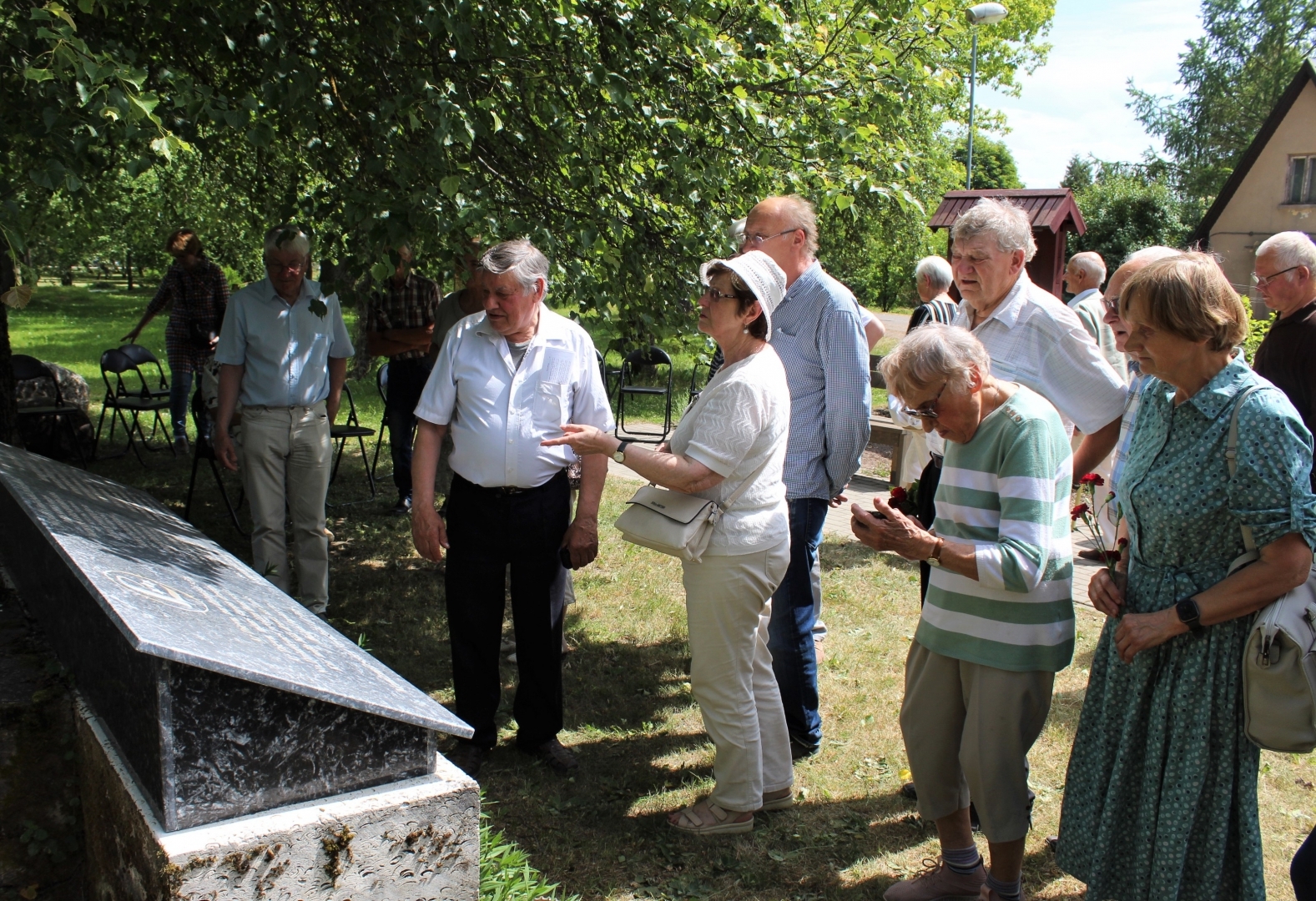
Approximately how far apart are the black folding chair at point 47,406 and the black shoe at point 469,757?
6668mm

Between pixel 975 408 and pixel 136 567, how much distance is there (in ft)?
6.94

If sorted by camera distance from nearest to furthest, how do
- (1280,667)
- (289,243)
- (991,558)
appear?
(1280,667), (991,558), (289,243)

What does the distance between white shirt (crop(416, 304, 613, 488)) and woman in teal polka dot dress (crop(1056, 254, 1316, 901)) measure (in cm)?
196

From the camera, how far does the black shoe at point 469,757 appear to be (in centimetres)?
381

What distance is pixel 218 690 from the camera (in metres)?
1.86

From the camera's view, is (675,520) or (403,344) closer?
(675,520)

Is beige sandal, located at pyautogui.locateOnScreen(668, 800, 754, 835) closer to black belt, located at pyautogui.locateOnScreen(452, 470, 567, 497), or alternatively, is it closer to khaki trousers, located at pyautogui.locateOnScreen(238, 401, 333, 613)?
black belt, located at pyautogui.locateOnScreen(452, 470, 567, 497)

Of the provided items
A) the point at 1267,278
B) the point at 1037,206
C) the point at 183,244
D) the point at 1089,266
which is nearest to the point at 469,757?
the point at 1267,278

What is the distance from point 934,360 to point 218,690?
6.07 feet

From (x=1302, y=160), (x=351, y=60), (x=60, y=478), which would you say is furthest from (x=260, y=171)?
(x=1302, y=160)

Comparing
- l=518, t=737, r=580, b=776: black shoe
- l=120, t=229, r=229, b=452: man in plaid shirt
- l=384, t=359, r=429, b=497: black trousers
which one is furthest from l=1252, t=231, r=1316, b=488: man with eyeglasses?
l=120, t=229, r=229, b=452: man in plaid shirt

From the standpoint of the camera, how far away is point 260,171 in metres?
6.38

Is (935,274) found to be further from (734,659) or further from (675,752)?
(734,659)

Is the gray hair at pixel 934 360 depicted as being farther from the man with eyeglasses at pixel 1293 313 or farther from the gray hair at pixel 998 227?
the man with eyeglasses at pixel 1293 313
